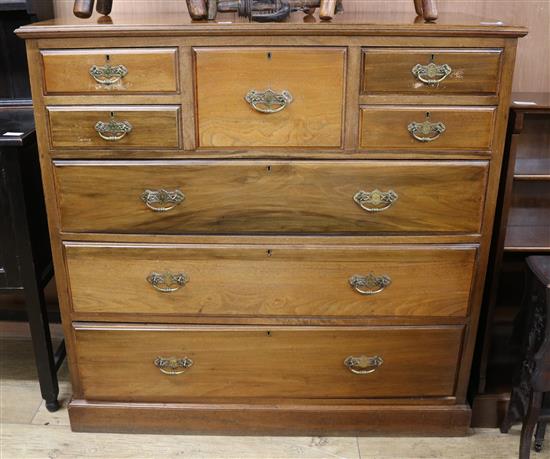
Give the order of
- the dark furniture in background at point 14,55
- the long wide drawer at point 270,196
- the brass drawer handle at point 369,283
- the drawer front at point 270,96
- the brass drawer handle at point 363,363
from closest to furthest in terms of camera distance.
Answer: the drawer front at point 270,96 < the long wide drawer at point 270,196 < the brass drawer handle at point 369,283 < the brass drawer handle at point 363,363 < the dark furniture in background at point 14,55

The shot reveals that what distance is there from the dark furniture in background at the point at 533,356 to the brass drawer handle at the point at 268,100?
2.76 feet

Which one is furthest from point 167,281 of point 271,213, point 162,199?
point 271,213

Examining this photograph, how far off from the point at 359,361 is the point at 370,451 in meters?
0.31

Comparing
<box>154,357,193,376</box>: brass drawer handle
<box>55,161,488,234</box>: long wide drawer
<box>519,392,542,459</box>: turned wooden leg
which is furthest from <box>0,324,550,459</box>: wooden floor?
<box>55,161,488,234</box>: long wide drawer

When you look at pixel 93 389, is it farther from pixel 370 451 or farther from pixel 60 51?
pixel 60 51

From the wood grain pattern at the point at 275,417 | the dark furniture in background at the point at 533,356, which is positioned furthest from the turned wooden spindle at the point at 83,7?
the dark furniture in background at the point at 533,356

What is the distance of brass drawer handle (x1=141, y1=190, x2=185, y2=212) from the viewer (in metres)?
1.79

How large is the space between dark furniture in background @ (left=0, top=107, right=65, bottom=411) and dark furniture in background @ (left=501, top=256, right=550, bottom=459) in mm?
1496

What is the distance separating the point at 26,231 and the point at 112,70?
591 mm

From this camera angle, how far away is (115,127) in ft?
5.65

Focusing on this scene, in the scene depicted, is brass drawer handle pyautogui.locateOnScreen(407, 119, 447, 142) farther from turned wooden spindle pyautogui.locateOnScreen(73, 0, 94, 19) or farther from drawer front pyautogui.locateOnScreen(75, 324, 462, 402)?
turned wooden spindle pyautogui.locateOnScreen(73, 0, 94, 19)

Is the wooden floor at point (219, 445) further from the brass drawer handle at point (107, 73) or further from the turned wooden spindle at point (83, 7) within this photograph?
the turned wooden spindle at point (83, 7)

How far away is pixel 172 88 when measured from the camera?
1689mm

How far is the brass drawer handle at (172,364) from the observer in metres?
1.99
